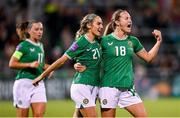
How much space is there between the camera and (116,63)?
11.2 metres

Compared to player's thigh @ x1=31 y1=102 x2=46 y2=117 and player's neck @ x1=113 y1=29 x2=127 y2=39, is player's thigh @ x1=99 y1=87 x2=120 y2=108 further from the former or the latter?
player's thigh @ x1=31 y1=102 x2=46 y2=117

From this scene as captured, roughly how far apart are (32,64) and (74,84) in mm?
1060

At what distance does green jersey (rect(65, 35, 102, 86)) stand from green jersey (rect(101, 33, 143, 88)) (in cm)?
13

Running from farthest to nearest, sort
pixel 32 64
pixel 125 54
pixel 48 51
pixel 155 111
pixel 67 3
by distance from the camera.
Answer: pixel 67 3 → pixel 48 51 → pixel 155 111 → pixel 32 64 → pixel 125 54

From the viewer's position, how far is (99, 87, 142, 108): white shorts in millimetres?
11172

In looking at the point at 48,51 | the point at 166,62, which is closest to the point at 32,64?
the point at 48,51

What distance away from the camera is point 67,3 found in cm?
2692

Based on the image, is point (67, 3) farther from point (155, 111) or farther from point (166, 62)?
point (155, 111)

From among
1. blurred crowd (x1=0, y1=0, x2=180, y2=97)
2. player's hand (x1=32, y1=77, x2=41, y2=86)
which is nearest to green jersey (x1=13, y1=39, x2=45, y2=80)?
player's hand (x1=32, y1=77, x2=41, y2=86)

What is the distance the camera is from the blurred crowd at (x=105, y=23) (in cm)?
2445

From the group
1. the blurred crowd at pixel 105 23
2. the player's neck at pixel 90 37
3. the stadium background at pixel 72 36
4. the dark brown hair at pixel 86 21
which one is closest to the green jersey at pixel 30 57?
the dark brown hair at pixel 86 21

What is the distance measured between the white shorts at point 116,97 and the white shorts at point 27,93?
157cm

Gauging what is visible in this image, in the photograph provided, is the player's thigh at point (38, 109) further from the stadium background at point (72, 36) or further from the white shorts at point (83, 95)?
the stadium background at point (72, 36)

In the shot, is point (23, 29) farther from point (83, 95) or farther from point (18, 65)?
point (83, 95)
